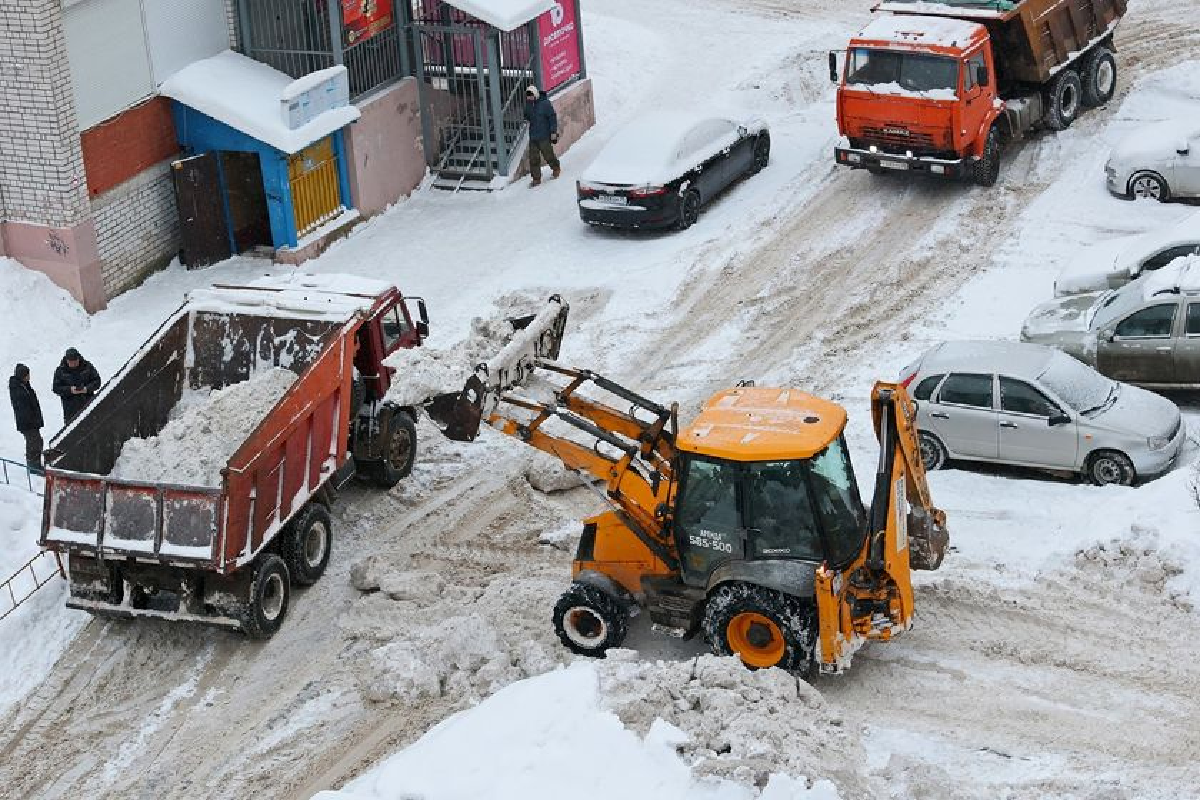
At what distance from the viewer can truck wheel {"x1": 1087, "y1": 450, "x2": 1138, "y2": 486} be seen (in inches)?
701

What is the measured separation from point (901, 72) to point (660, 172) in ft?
12.5

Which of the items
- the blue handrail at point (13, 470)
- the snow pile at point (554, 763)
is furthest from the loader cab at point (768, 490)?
the blue handrail at point (13, 470)

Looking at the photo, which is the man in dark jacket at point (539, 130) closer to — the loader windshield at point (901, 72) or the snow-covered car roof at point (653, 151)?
the snow-covered car roof at point (653, 151)

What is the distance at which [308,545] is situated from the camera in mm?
16906

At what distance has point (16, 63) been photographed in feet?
73.6

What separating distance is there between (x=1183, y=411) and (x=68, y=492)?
1170 cm

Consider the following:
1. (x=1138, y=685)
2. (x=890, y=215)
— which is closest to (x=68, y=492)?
(x=1138, y=685)

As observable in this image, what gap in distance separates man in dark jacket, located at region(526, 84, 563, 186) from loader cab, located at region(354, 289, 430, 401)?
9085mm

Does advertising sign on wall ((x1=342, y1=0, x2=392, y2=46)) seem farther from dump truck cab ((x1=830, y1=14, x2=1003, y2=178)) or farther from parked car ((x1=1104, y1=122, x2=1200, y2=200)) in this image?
parked car ((x1=1104, y1=122, x2=1200, y2=200))

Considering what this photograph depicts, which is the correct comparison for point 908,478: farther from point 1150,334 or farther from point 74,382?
point 74,382

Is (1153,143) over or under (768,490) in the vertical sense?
under

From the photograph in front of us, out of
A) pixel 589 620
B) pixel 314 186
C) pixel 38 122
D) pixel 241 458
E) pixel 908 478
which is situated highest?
pixel 38 122

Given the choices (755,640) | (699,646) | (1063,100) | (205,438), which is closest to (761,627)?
(755,640)

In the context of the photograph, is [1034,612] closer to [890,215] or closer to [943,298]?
[943,298]
